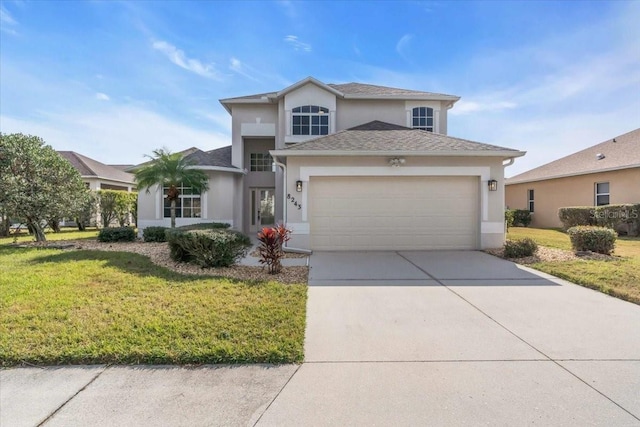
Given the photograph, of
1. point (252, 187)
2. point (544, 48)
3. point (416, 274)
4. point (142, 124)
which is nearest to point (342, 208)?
point (416, 274)

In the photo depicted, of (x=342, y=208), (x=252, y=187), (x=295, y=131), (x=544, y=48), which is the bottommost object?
(x=342, y=208)

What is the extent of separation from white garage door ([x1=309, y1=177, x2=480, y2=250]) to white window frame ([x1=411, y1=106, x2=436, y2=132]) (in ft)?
19.6

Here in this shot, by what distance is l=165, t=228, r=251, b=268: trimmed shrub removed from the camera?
24.1ft

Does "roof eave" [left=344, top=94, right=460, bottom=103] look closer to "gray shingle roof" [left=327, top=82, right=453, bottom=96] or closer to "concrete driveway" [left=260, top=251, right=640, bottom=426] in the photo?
"gray shingle roof" [left=327, top=82, right=453, bottom=96]

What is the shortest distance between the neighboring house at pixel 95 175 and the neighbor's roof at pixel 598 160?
28.8m

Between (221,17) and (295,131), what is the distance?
5789 millimetres

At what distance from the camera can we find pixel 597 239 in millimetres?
9266

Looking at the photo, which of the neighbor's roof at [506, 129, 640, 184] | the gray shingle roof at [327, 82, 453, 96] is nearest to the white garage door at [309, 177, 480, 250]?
the gray shingle roof at [327, 82, 453, 96]

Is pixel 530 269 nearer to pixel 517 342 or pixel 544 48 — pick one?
pixel 517 342

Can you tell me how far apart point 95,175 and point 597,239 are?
2937 centimetres

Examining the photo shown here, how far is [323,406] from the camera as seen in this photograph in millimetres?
2691

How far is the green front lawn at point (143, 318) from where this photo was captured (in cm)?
347

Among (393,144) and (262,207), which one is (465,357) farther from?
(262,207)

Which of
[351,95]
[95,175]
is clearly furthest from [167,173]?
[95,175]
